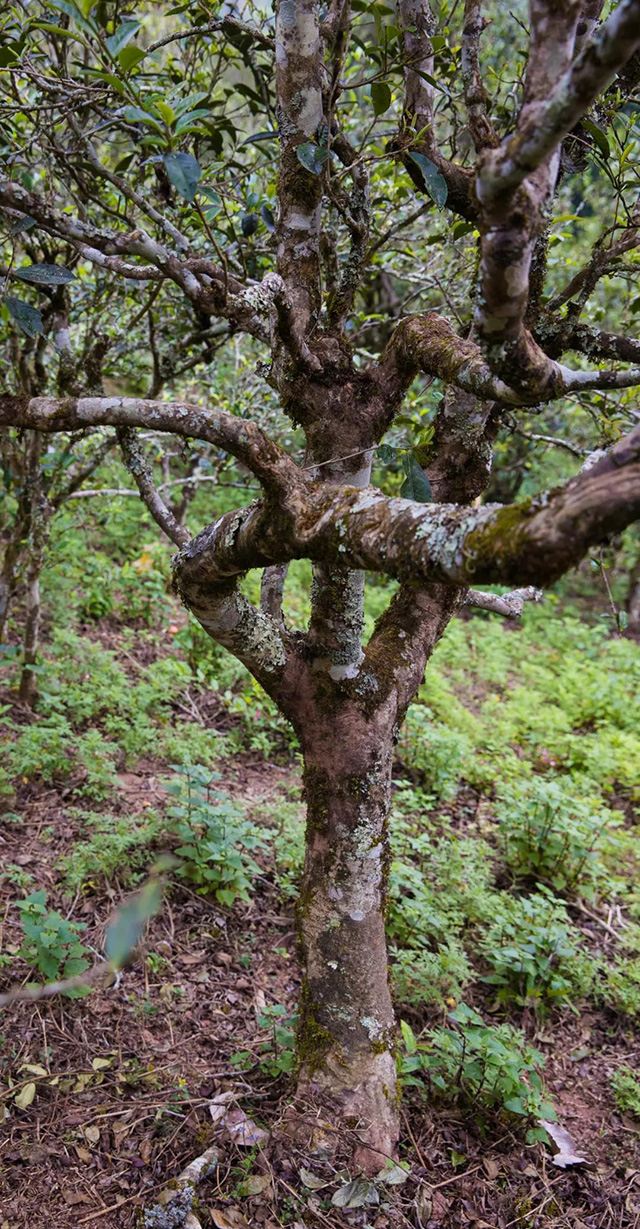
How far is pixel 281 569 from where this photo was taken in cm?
239

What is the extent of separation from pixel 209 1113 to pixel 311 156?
8.39ft

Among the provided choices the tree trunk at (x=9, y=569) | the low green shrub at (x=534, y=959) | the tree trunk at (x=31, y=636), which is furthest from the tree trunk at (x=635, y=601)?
the tree trunk at (x=9, y=569)

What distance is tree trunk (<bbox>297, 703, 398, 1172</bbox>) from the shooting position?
6.68 feet

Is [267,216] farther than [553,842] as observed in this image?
No

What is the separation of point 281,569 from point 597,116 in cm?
153

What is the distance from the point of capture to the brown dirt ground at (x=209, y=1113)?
188cm

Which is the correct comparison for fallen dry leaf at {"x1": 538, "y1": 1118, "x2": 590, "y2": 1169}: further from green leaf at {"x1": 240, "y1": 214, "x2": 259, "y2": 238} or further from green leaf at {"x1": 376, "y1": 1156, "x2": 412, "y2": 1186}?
green leaf at {"x1": 240, "y1": 214, "x2": 259, "y2": 238}

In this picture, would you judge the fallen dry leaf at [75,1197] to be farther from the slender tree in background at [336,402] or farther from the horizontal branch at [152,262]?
the horizontal branch at [152,262]

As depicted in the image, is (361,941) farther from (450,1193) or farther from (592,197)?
(592,197)

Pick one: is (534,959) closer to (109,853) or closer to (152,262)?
(109,853)

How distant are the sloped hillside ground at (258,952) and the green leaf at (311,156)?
5.50 feet

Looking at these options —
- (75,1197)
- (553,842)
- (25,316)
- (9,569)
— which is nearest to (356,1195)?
(75,1197)

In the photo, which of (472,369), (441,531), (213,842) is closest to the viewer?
(441,531)

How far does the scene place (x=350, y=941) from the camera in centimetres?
204
